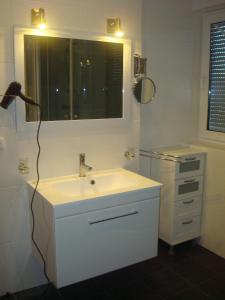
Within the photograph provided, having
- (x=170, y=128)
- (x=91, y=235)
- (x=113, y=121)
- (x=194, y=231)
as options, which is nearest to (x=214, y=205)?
(x=194, y=231)

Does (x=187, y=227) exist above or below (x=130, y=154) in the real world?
below

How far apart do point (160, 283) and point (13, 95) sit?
1734 mm

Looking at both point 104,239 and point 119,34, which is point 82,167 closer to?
point 104,239

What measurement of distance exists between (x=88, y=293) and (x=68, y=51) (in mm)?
1719

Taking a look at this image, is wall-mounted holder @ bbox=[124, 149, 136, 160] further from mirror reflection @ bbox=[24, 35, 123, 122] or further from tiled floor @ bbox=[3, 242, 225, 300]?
tiled floor @ bbox=[3, 242, 225, 300]

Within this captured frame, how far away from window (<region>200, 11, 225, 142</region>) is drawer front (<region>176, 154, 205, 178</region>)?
13.3 inches

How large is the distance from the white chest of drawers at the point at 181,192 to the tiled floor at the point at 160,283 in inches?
9.0

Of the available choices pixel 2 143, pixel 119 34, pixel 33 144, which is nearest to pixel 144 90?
pixel 119 34

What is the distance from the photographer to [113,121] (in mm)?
2549

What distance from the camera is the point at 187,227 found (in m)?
2.98

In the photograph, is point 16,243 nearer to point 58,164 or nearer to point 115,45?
point 58,164

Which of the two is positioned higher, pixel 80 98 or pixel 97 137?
pixel 80 98

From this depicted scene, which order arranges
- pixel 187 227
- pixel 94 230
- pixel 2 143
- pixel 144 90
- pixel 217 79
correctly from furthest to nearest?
pixel 217 79 < pixel 187 227 < pixel 144 90 < pixel 2 143 < pixel 94 230

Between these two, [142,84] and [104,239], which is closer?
[104,239]
